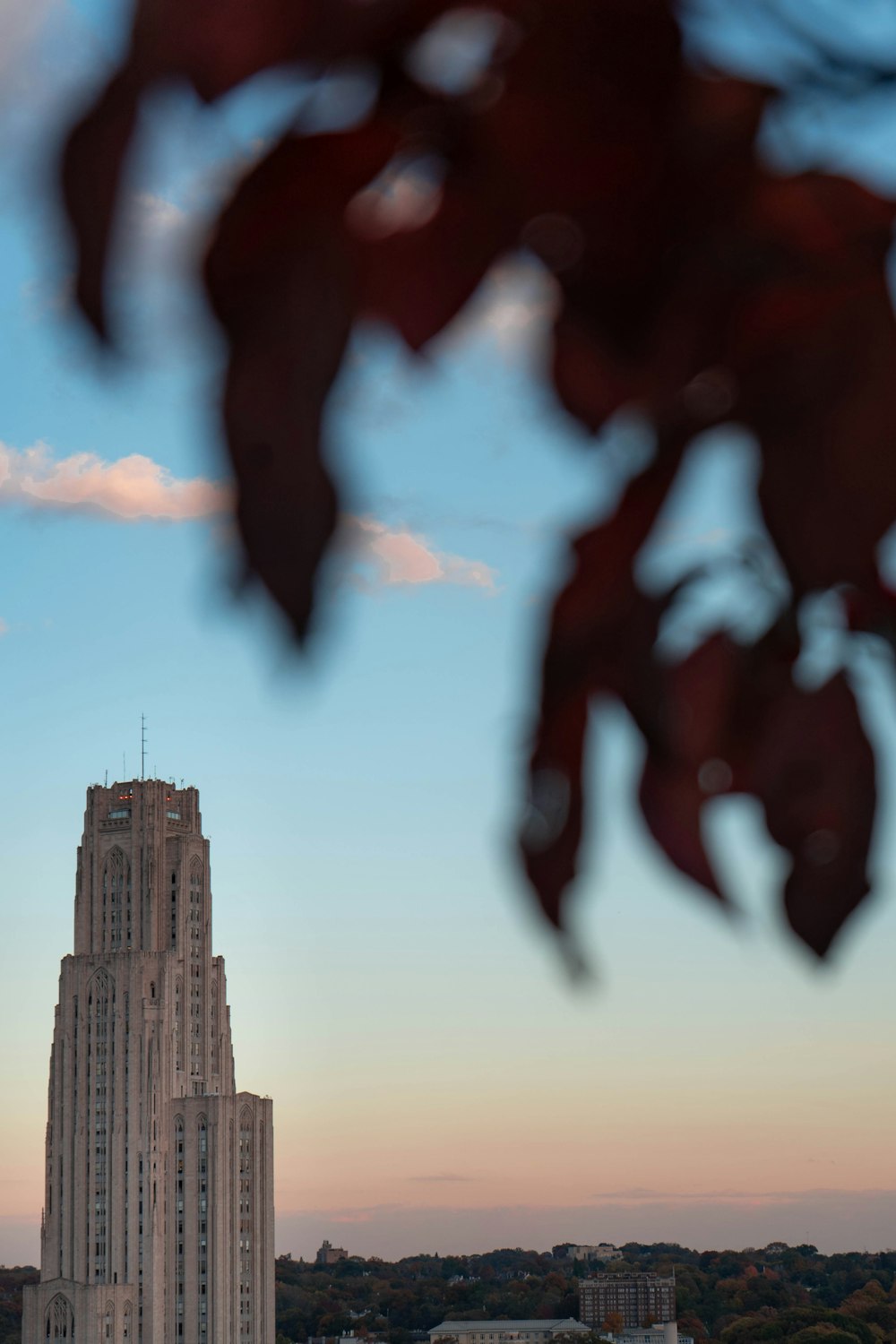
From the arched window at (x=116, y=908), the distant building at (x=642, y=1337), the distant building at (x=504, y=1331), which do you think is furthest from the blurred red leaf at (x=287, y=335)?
the distant building at (x=504, y=1331)

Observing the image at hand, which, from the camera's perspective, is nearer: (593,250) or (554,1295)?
(593,250)

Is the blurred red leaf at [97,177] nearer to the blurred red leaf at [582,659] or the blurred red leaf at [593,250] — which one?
the blurred red leaf at [593,250]

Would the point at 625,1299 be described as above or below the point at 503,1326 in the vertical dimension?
above

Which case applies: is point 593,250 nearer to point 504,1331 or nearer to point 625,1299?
point 504,1331

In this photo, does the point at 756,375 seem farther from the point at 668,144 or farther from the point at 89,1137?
the point at 89,1137

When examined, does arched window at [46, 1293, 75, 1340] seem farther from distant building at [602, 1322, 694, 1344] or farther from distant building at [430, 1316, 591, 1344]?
distant building at [602, 1322, 694, 1344]

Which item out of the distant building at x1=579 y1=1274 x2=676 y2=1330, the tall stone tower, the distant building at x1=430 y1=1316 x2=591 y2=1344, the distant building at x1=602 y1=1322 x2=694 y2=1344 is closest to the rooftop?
the distant building at x1=430 y1=1316 x2=591 y2=1344

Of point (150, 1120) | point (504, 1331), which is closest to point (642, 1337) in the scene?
point (504, 1331)
